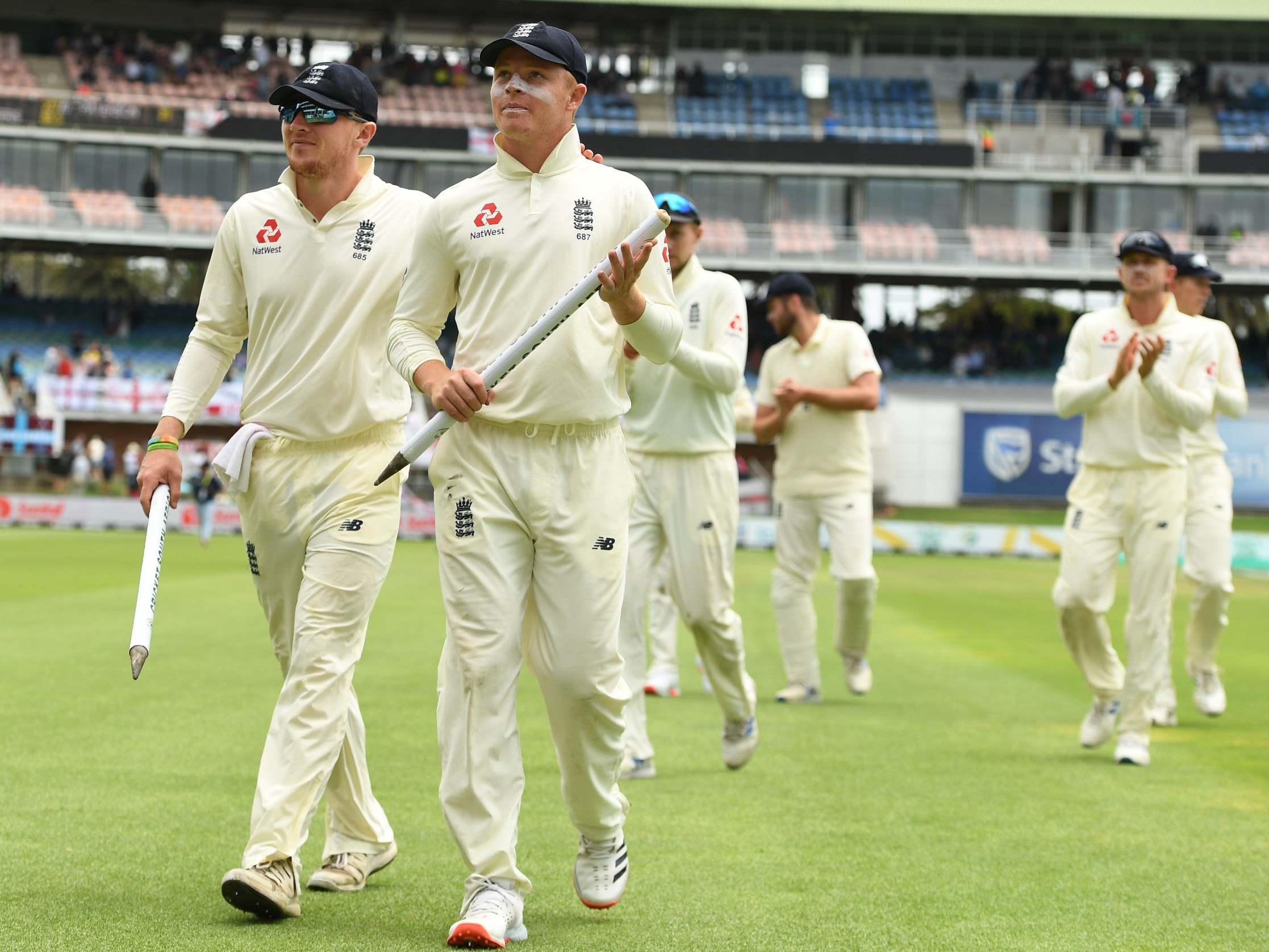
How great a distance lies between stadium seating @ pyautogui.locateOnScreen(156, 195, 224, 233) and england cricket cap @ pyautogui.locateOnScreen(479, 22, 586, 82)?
1860 inches

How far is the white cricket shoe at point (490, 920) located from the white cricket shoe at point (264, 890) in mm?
529

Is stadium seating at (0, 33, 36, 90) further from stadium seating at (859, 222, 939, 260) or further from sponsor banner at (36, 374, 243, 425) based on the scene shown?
stadium seating at (859, 222, 939, 260)

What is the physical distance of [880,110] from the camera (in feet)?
182

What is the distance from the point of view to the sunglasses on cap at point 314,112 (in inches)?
224

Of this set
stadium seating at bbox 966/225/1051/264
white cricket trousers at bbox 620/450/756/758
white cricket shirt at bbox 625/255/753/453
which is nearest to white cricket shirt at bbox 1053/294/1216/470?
white cricket shirt at bbox 625/255/753/453

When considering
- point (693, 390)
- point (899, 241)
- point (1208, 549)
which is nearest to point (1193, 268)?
point (1208, 549)

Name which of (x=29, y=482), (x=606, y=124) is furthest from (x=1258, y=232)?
(x=29, y=482)

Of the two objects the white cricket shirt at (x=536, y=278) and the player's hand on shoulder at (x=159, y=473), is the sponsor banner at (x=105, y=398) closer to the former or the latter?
the player's hand on shoulder at (x=159, y=473)

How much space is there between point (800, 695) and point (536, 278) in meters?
7.01

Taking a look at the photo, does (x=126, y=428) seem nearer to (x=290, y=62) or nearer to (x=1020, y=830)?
(x=290, y=62)

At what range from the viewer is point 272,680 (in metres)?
11.9

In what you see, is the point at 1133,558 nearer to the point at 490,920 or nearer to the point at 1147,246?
the point at 1147,246

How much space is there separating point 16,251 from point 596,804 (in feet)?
172

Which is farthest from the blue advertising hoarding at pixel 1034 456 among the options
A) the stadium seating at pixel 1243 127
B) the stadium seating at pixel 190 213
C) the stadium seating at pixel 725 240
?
the stadium seating at pixel 190 213
